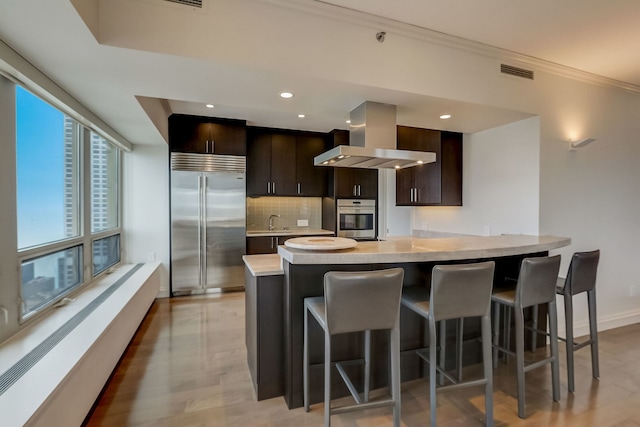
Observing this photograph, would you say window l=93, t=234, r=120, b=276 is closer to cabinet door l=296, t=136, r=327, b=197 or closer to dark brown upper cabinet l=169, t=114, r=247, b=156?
dark brown upper cabinet l=169, t=114, r=247, b=156

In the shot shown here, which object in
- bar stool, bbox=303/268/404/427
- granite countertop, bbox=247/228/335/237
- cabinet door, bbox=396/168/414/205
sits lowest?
bar stool, bbox=303/268/404/427

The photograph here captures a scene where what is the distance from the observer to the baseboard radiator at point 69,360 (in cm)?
131

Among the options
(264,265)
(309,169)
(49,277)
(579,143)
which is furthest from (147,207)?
(579,143)

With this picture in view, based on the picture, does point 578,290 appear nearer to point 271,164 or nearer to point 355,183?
point 355,183

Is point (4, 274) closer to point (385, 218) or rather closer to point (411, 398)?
point (411, 398)

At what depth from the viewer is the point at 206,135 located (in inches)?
172

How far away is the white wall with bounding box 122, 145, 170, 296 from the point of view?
13.6 feet

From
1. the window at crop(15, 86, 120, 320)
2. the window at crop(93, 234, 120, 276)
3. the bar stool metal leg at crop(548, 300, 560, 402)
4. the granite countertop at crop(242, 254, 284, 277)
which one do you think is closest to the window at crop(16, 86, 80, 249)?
the window at crop(15, 86, 120, 320)

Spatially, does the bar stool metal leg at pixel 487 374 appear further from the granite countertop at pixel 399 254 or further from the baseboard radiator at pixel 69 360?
the baseboard radiator at pixel 69 360

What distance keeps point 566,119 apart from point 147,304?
5.02m

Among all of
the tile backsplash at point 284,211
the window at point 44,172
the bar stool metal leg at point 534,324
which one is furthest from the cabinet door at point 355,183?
the window at point 44,172

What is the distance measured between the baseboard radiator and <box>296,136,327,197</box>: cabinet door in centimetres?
298

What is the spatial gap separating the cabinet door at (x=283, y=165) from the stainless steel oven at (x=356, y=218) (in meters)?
0.89

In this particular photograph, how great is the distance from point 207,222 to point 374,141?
282 centimetres
